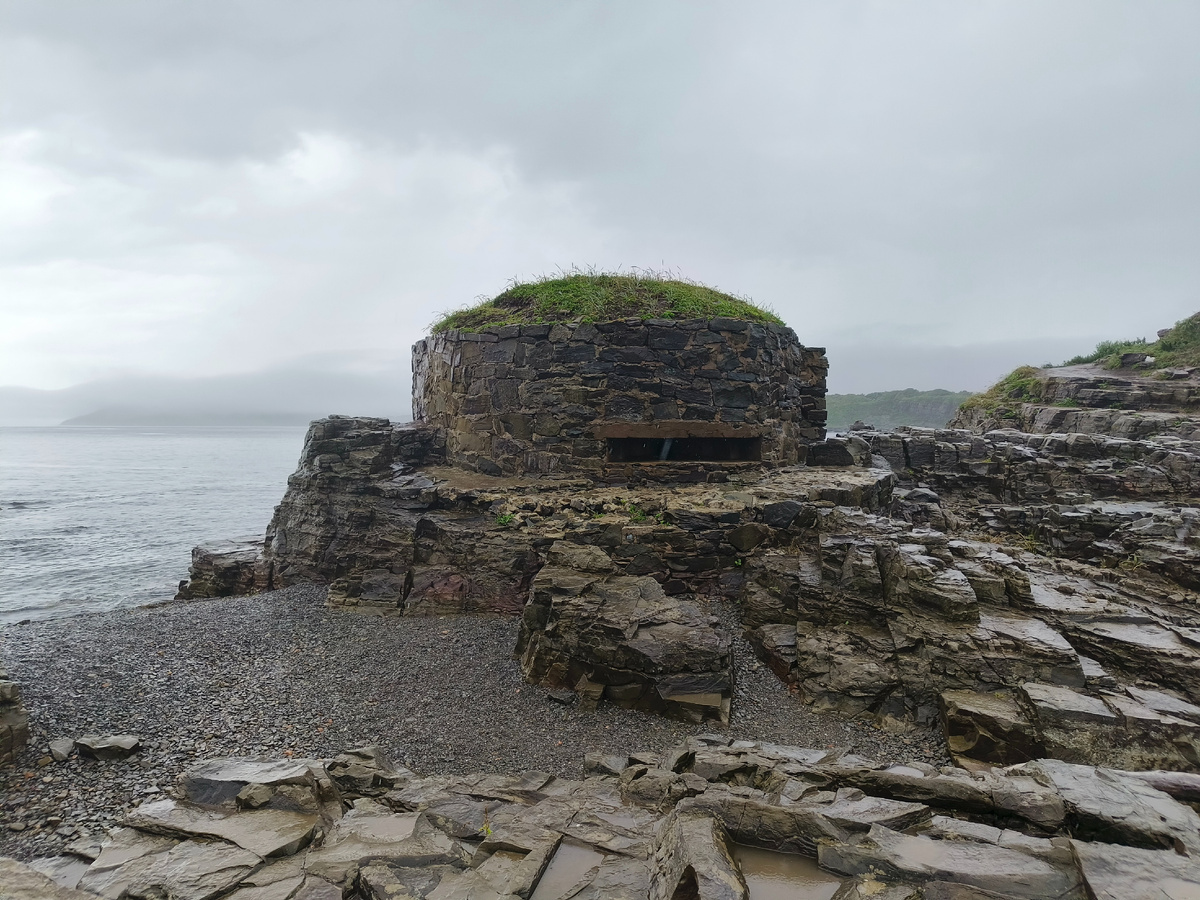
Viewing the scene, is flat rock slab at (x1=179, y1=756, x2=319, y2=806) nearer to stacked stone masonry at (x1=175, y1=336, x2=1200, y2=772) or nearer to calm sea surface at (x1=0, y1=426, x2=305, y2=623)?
stacked stone masonry at (x1=175, y1=336, x2=1200, y2=772)

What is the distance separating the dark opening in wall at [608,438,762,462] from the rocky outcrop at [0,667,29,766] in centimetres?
912

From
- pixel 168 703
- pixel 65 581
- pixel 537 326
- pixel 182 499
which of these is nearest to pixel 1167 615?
pixel 537 326

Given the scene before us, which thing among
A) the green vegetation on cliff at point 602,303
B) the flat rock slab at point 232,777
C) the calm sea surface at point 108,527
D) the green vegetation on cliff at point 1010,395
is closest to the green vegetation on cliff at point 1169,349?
the green vegetation on cliff at point 1010,395

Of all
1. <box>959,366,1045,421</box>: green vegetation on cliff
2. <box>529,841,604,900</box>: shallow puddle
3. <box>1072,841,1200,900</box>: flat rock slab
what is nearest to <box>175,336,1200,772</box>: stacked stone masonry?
<box>1072,841,1200,900</box>: flat rock slab

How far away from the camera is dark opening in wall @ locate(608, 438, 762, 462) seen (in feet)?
40.2

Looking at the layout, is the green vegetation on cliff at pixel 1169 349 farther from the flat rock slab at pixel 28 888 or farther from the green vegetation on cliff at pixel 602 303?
the flat rock slab at pixel 28 888

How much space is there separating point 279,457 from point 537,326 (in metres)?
93.1

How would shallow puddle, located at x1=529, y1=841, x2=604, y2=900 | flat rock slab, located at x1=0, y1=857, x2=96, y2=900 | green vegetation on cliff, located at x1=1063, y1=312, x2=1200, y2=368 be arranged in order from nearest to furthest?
flat rock slab, located at x1=0, y1=857, x2=96, y2=900, shallow puddle, located at x1=529, y1=841, x2=604, y2=900, green vegetation on cliff, located at x1=1063, y1=312, x2=1200, y2=368

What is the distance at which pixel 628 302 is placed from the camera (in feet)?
41.2

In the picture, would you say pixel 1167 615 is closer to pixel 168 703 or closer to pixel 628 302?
pixel 628 302

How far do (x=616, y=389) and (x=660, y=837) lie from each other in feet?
28.9

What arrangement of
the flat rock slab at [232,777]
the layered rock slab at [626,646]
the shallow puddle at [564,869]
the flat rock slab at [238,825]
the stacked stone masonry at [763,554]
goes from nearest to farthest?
the shallow puddle at [564,869]
the flat rock slab at [238,825]
the flat rock slab at [232,777]
the stacked stone masonry at [763,554]
the layered rock slab at [626,646]

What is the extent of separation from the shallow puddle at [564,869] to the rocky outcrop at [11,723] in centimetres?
593

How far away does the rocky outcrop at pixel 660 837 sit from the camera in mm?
3236
